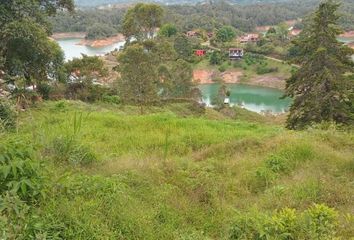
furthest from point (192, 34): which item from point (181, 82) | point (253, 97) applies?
point (181, 82)

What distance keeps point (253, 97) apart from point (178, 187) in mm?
42545

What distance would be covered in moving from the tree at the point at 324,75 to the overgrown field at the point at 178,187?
5.79 metres

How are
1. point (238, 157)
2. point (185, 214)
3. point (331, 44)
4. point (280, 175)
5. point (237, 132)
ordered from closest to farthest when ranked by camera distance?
point (185, 214), point (280, 175), point (238, 157), point (237, 132), point (331, 44)

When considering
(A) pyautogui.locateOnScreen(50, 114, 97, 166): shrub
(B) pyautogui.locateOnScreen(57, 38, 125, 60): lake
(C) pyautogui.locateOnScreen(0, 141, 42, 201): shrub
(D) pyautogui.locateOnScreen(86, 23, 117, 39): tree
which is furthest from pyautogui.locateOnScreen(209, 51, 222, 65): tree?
(C) pyautogui.locateOnScreen(0, 141, 42, 201): shrub

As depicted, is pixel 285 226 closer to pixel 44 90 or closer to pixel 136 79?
pixel 44 90

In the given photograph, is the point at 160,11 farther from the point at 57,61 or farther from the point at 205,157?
the point at 205,157

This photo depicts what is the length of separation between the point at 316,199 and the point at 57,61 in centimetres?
941

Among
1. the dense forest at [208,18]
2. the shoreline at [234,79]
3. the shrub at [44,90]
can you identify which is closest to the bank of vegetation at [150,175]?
the shrub at [44,90]

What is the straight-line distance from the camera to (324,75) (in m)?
13.0

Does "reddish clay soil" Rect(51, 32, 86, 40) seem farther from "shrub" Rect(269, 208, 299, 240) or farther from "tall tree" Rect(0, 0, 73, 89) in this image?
"shrub" Rect(269, 208, 299, 240)

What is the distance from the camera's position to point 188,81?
30578mm

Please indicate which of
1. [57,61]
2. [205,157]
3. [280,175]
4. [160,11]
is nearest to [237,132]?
[205,157]

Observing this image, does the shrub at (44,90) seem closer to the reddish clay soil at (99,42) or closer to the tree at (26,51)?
the tree at (26,51)

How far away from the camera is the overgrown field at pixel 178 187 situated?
3.51m
